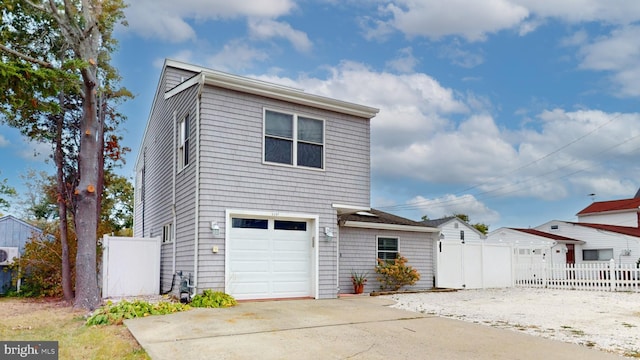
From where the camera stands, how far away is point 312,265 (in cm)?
1253

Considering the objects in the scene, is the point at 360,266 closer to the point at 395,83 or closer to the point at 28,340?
the point at 395,83

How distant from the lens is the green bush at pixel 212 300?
33.4 ft

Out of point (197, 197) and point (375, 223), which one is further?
point (375, 223)

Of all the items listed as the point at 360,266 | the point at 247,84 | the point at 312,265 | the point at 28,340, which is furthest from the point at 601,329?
the point at 28,340

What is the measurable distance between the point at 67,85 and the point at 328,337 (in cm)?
987

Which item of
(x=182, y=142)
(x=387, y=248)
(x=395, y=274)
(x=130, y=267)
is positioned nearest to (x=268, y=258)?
(x=182, y=142)

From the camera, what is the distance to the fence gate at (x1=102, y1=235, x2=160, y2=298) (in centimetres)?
1293

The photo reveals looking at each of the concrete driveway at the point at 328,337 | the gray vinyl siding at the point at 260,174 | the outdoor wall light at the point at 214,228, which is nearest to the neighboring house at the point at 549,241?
the gray vinyl siding at the point at 260,174

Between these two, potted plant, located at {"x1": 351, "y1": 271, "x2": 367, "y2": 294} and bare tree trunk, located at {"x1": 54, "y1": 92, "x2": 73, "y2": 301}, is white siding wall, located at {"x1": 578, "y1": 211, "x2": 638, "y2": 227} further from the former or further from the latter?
bare tree trunk, located at {"x1": 54, "y1": 92, "x2": 73, "y2": 301}

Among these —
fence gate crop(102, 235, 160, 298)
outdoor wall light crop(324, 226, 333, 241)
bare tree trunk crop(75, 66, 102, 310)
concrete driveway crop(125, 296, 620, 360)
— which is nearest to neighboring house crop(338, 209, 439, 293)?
outdoor wall light crop(324, 226, 333, 241)

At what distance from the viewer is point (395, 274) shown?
15.3 meters

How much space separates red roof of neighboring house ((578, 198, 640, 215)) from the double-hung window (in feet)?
87.8

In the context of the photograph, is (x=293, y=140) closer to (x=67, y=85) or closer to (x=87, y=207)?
(x=87, y=207)

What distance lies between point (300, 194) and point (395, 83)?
6.64 metres
